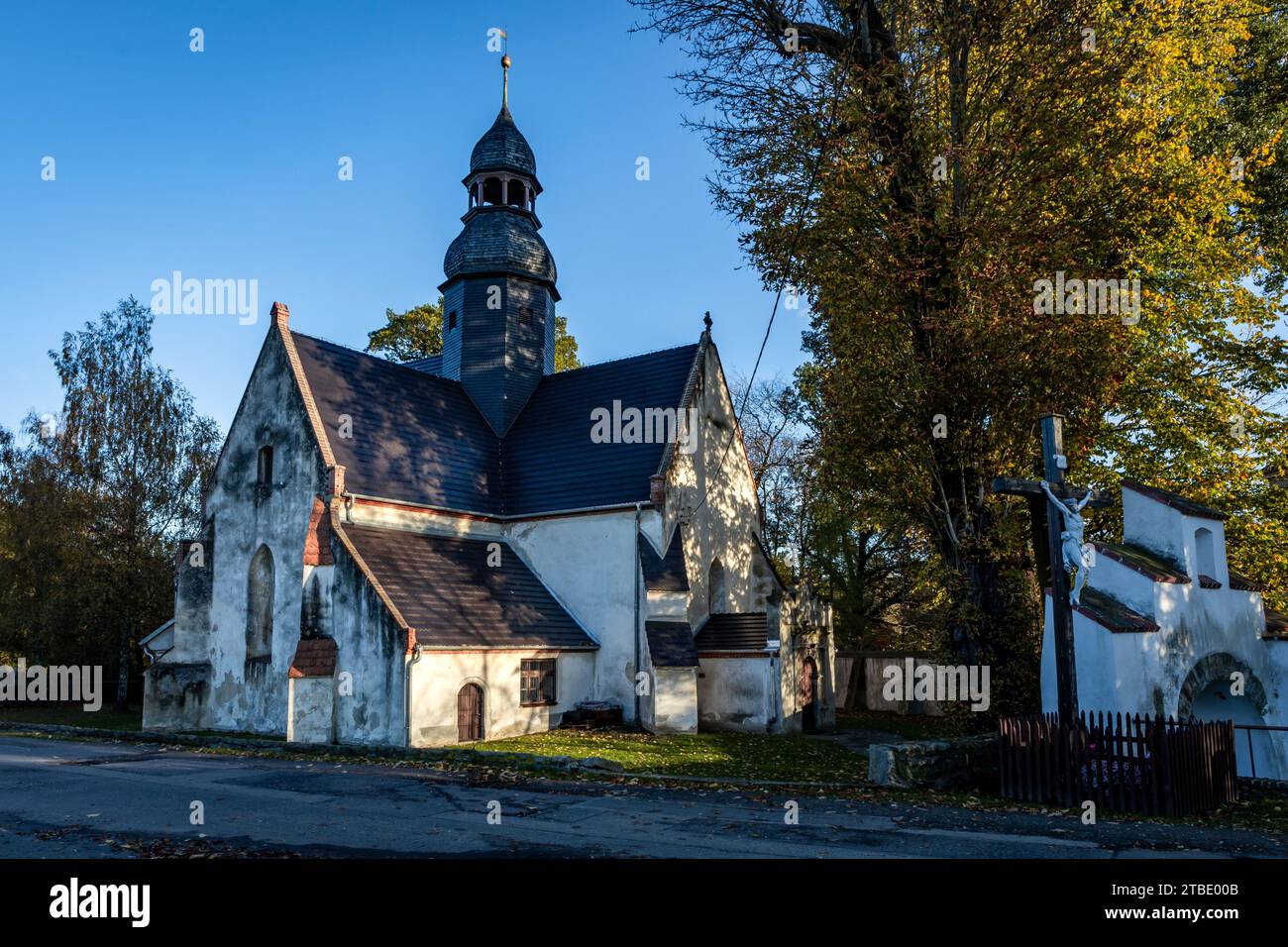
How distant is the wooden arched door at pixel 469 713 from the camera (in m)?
21.0

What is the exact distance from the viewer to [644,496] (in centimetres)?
2409

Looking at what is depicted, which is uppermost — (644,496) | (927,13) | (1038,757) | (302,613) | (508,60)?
(508,60)

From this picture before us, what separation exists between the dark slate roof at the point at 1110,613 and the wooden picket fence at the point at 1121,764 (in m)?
1.70

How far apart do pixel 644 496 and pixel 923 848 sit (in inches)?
629

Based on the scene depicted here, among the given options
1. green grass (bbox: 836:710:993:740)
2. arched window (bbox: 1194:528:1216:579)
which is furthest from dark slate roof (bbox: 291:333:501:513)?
arched window (bbox: 1194:528:1216:579)

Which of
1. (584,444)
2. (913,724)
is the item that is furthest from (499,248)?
(913,724)

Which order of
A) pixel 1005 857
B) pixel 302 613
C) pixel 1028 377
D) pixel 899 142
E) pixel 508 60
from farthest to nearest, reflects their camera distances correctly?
pixel 508 60, pixel 302 613, pixel 899 142, pixel 1028 377, pixel 1005 857

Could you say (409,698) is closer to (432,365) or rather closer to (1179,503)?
(1179,503)

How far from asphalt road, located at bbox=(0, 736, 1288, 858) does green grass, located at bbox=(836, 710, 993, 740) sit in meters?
5.39

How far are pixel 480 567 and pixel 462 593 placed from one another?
186 centimetres

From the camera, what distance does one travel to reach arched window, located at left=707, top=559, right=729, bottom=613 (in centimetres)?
2672

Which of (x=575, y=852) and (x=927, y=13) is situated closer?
(x=575, y=852)

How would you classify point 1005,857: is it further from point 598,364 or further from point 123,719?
point 123,719

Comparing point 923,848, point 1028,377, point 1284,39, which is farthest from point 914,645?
point 923,848
